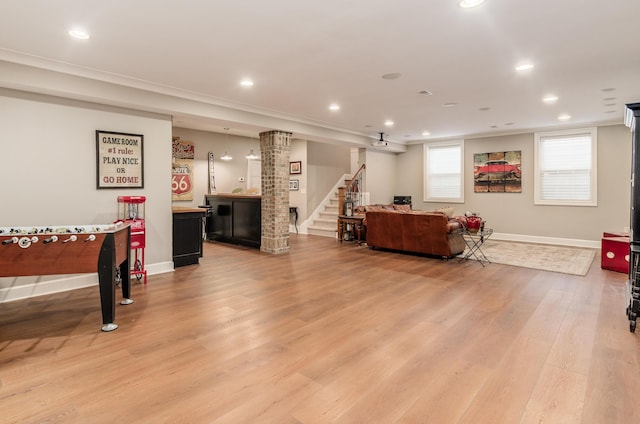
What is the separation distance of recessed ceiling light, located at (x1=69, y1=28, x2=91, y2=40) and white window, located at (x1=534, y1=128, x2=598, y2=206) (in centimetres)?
881

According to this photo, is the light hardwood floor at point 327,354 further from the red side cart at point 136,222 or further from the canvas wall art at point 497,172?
the canvas wall art at point 497,172

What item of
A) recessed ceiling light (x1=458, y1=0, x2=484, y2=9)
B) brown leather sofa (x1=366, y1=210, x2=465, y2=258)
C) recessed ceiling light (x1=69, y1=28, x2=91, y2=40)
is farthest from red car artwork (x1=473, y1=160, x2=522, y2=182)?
recessed ceiling light (x1=69, y1=28, x2=91, y2=40)

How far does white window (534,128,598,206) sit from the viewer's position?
24.6 ft

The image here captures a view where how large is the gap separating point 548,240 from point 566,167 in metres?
1.73

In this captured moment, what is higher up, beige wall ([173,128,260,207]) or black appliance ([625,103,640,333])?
beige wall ([173,128,260,207])

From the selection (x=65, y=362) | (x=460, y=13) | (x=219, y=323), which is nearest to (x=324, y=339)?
(x=219, y=323)

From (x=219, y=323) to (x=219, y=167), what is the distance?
23.4 ft

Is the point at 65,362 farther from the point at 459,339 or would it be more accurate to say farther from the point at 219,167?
the point at 219,167

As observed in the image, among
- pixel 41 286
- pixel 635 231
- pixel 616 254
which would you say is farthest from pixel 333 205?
pixel 635 231

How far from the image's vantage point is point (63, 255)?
9.77 ft

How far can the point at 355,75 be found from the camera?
4289mm

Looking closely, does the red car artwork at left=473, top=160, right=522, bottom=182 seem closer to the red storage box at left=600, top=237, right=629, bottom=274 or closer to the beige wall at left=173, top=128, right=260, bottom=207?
the red storage box at left=600, top=237, right=629, bottom=274

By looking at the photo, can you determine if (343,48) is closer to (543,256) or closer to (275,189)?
(275,189)

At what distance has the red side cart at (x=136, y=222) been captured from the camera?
4582 mm
